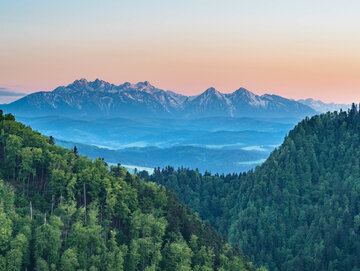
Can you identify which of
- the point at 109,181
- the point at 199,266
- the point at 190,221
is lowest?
the point at 199,266

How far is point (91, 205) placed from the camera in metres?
133

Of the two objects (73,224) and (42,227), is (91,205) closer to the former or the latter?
(73,224)

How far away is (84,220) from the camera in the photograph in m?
129

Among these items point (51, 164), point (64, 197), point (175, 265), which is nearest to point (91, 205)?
point (64, 197)

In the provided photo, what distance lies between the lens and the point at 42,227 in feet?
370

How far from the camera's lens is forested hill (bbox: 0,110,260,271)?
110 m

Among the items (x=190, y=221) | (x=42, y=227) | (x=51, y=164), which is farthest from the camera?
(x=190, y=221)

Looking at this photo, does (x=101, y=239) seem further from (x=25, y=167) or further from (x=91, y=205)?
(x=25, y=167)

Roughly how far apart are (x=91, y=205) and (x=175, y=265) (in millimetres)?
26336

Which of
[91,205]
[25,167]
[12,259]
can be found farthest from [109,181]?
[12,259]

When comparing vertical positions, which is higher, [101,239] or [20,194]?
[20,194]

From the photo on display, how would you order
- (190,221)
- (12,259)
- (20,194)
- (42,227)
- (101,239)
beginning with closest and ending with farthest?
1. (12,259)
2. (42,227)
3. (101,239)
4. (20,194)
5. (190,221)

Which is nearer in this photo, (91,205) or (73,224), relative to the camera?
(73,224)

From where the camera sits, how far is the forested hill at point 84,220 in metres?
110
